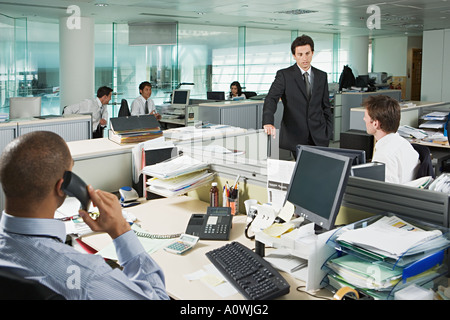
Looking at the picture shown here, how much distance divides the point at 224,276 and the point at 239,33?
11540mm

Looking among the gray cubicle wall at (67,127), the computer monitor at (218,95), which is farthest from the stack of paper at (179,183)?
the computer monitor at (218,95)

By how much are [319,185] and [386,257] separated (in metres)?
0.49

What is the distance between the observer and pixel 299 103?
409 cm

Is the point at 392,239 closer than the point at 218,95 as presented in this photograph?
Yes

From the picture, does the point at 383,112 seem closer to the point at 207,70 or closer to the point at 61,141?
the point at 61,141

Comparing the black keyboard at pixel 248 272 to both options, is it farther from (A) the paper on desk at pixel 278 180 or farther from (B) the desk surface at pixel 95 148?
(B) the desk surface at pixel 95 148

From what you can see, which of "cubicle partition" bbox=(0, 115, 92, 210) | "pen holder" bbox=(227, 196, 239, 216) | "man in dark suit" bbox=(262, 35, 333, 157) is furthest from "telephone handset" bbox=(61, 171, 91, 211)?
"cubicle partition" bbox=(0, 115, 92, 210)

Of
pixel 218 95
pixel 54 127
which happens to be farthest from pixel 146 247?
pixel 218 95

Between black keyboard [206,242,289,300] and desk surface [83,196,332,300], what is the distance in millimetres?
42

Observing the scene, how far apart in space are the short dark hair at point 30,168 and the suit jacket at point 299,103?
111 inches

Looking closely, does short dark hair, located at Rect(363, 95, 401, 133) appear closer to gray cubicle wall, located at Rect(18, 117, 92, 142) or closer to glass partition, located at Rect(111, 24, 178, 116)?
gray cubicle wall, located at Rect(18, 117, 92, 142)

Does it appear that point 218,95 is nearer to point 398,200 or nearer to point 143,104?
point 143,104

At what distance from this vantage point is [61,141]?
4.76 ft

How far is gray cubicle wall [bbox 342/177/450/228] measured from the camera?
1.86 m
